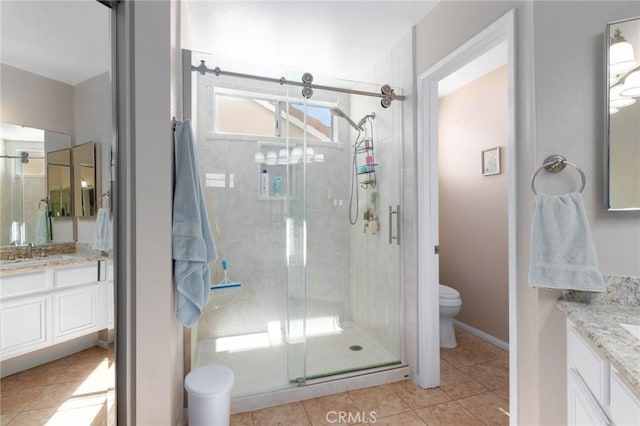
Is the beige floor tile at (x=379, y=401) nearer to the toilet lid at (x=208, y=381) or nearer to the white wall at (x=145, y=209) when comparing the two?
the toilet lid at (x=208, y=381)

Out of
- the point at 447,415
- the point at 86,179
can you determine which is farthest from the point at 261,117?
the point at 447,415

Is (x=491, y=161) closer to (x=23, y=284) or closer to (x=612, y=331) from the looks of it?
(x=612, y=331)

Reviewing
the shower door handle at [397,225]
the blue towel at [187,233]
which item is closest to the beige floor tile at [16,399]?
the blue towel at [187,233]

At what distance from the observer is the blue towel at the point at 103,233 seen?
1287 mm

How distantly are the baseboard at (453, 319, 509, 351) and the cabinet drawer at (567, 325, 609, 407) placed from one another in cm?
177

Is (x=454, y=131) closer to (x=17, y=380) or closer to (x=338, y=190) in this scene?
(x=338, y=190)

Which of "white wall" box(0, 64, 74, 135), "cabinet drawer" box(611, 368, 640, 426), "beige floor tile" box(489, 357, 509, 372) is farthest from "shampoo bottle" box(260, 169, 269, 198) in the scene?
"cabinet drawer" box(611, 368, 640, 426)

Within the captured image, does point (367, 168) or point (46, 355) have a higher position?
point (367, 168)

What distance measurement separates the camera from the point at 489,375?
2312 mm

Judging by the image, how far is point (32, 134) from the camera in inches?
43.2

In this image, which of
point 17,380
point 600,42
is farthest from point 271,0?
point 17,380

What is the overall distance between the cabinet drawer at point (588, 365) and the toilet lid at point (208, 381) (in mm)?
1511

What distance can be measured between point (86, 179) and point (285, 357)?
1.81 meters

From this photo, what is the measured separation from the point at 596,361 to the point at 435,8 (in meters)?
2.12
